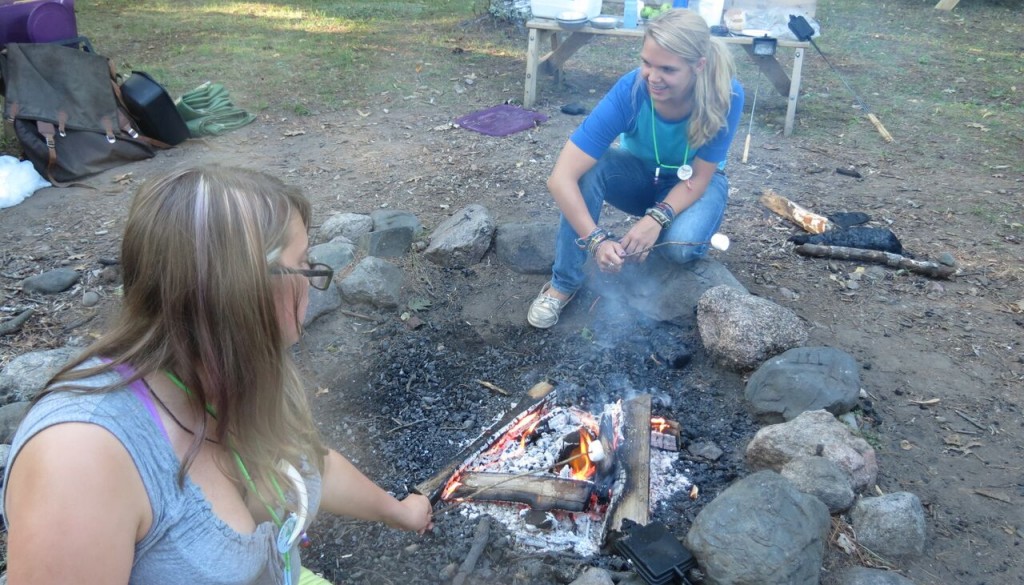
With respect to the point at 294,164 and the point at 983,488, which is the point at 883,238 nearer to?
the point at 983,488

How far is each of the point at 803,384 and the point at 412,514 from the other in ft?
6.18

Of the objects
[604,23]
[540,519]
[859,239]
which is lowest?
[540,519]

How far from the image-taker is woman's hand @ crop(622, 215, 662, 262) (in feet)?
12.8

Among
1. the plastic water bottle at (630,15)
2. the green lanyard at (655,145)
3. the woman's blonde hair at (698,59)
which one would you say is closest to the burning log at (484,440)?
the green lanyard at (655,145)

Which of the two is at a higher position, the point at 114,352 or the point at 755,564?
the point at 114,352

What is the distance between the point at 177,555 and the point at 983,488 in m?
2.98

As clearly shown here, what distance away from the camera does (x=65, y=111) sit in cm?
587

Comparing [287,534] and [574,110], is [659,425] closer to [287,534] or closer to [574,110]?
[287,534]

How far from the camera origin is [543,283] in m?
4.55

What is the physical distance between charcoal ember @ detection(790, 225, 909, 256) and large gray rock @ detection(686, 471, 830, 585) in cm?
258

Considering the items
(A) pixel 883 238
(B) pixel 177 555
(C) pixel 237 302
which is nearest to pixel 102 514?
(B) pixel 177 555

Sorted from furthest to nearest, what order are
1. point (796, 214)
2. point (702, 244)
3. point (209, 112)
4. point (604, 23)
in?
point (604, 23) → point (209, 112) → point (796, 214) → point (702, 244)

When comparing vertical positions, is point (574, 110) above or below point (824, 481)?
above

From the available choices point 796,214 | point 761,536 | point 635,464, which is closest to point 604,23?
point 796,214
